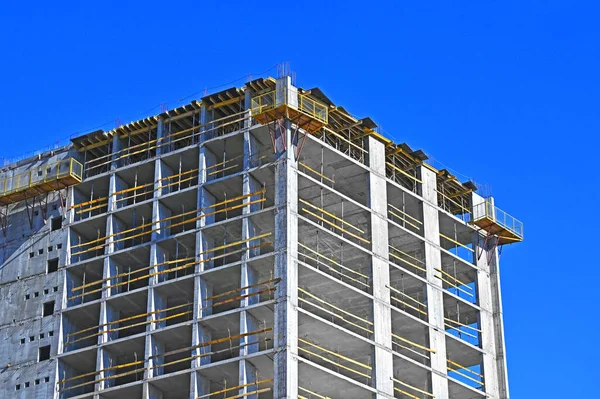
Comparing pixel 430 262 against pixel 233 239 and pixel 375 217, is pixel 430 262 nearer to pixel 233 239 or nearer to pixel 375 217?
pixel 375 217

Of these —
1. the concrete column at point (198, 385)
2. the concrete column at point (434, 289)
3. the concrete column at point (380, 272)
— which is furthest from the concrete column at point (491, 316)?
the concrete column at point (198, 385)

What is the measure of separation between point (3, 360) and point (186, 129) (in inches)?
686

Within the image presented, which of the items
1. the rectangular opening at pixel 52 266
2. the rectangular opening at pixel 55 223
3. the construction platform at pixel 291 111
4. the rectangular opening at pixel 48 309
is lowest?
the rectangular opening at pixel 48 309

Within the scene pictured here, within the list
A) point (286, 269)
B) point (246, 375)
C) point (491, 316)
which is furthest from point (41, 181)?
point (491, 316)

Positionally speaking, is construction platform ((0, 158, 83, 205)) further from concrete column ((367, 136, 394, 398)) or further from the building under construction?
concrete column ((367, 136, 394, 398))

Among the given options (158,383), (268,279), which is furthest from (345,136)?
(158,383)

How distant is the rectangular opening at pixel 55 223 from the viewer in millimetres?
90656

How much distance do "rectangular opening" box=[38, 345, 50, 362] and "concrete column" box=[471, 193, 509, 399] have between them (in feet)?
86.8

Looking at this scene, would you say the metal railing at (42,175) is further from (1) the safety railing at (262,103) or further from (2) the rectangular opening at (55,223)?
(1) the safety railing at (262,103)

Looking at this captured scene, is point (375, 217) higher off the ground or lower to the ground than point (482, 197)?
lower

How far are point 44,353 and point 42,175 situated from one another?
12074 millimetres

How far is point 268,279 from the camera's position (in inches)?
3226

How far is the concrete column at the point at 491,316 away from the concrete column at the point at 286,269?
714 inches

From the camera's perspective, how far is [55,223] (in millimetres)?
91000
